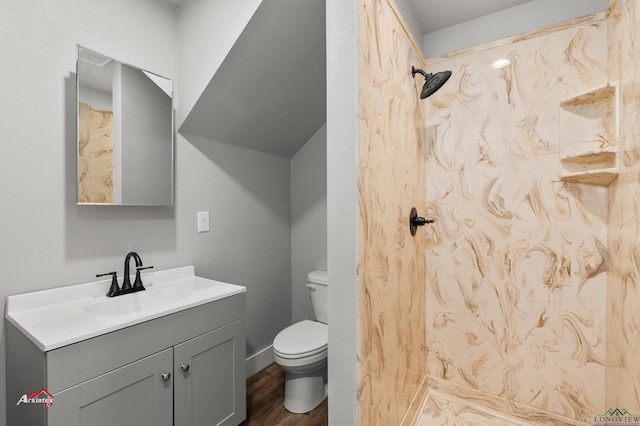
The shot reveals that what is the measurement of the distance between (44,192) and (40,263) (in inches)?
12.9

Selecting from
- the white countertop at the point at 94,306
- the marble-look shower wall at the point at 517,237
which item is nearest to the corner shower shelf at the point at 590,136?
the marble-look shower wall at the point at 517,237

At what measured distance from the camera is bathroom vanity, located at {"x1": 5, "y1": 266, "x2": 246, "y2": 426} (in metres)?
1.03

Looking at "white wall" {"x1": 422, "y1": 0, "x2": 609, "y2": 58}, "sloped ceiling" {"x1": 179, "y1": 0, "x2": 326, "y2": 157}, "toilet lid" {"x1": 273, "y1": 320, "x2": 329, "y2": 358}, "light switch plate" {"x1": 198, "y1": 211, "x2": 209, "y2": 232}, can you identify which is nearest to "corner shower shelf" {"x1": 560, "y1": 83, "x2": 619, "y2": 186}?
"white wall" {"x1": 422, "y1": 0, "x2": 609, "y2": 58}

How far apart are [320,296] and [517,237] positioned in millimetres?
1393

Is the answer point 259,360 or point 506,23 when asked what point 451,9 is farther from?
point 259,360

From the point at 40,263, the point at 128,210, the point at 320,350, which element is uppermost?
the point at 128,210

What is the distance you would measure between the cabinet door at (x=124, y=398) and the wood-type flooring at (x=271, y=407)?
65cm

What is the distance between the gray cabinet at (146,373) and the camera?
1.02 metres

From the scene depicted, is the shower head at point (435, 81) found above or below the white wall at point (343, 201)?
above

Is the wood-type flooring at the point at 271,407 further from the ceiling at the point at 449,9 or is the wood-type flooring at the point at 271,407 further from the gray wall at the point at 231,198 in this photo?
the ceiling at the point at 449,9

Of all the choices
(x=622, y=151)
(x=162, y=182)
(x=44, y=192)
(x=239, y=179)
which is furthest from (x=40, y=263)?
(x=622, y=151)

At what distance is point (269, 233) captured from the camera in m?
2.51

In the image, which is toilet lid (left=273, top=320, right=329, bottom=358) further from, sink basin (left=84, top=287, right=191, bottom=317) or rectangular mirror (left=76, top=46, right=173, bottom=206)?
rectangular mirror (left=76, top=46, right=173, bottom=206)

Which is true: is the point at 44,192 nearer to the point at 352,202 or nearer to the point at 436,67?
the point at 352,202
